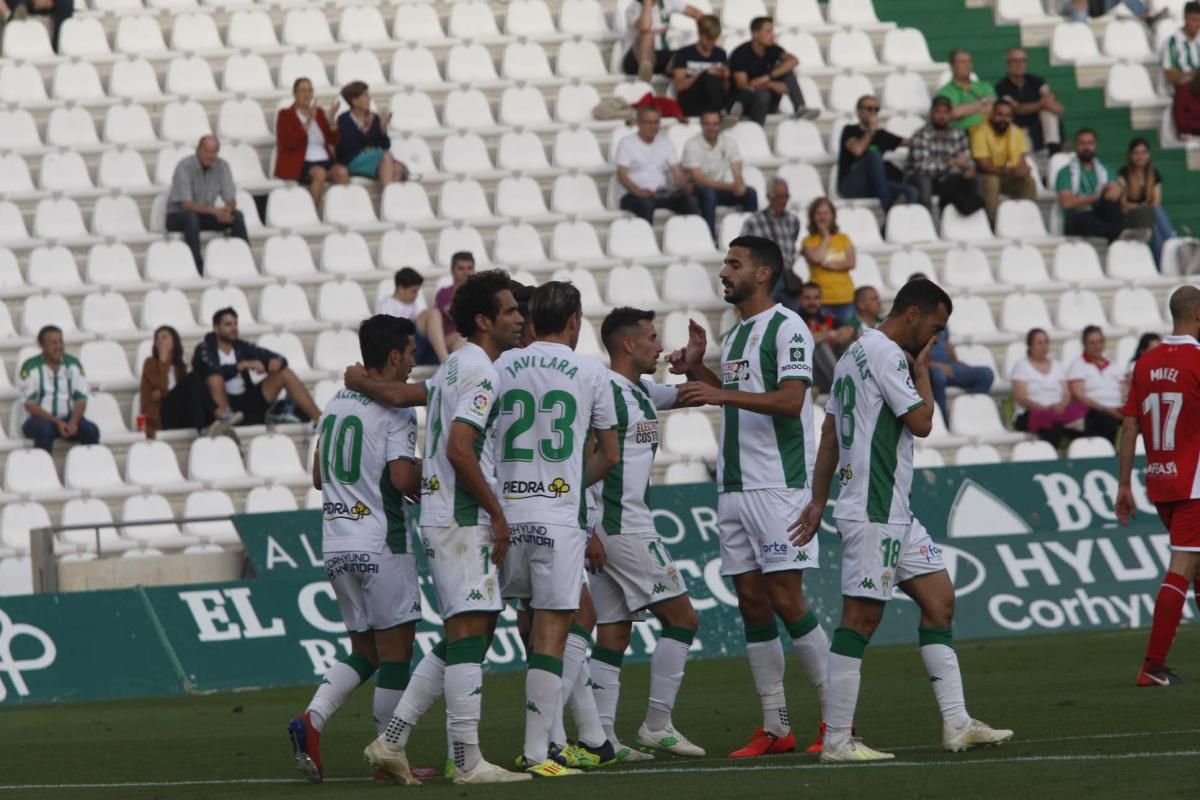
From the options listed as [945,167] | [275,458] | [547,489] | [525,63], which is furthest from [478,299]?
[525,63]

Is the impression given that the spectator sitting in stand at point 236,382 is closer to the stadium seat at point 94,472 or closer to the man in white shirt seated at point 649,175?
the stadium seat at point 94,472

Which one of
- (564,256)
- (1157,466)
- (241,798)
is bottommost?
(241,798)

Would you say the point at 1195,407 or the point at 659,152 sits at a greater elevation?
the point at 659,152

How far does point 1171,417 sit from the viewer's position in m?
11.1

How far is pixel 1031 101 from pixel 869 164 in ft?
7.84

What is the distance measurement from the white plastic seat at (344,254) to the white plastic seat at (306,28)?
3.72 meters

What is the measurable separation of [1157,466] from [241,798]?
5629mm

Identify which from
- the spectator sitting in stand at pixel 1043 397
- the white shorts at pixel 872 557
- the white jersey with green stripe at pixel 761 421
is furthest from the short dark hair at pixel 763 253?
the spectator sitting in stand at pixel 1043 397

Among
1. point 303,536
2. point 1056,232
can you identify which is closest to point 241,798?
point 303,536

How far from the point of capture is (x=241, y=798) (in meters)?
8.19

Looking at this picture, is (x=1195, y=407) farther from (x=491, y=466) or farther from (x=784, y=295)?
(x=784, y=295)

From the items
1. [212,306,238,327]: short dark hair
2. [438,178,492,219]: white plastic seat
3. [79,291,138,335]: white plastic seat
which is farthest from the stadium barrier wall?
[438,178,492,219]: white plastic seat

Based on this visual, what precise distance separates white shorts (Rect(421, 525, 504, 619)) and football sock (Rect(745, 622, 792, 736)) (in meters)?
1.48

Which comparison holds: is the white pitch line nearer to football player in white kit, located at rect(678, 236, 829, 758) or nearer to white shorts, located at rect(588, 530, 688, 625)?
football player in white kit, located at rect(678, 236, 829, 758)
